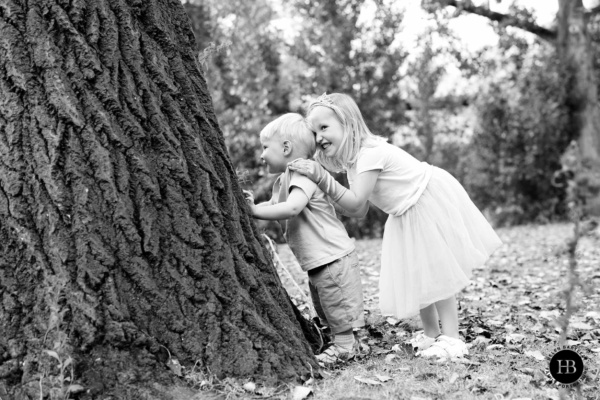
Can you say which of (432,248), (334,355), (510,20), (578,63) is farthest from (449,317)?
(578,63)

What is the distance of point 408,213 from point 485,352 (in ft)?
2.72

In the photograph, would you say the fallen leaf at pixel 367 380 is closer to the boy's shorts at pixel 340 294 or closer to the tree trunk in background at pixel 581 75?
the boy's shorts at pixel 340 294

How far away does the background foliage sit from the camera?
42.3 feet

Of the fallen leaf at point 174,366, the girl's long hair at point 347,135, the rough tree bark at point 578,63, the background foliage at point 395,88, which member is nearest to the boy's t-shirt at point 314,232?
the girl's long hair at point 347,135

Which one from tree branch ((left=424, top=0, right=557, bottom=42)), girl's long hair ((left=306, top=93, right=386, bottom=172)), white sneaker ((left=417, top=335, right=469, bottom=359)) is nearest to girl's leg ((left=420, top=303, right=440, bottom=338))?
white sneaker ((left=417, top=335, right=469, bottom=359))

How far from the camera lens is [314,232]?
348 centimetres

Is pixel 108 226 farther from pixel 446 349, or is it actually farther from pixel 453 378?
pixel 446 349

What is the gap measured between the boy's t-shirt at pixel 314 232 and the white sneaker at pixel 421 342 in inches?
23.6

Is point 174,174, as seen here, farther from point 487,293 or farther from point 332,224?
point 487,293

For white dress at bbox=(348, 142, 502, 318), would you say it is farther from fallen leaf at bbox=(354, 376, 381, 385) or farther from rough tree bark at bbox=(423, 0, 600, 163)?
rough tree bark at bbox=(423, 0, 600, 163)

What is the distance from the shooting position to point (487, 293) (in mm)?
5586

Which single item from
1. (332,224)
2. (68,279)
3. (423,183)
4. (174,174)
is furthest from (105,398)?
(423,183)

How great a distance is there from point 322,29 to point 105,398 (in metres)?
11.4

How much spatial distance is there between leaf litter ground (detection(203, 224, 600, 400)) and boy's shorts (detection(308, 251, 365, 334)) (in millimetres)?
222
